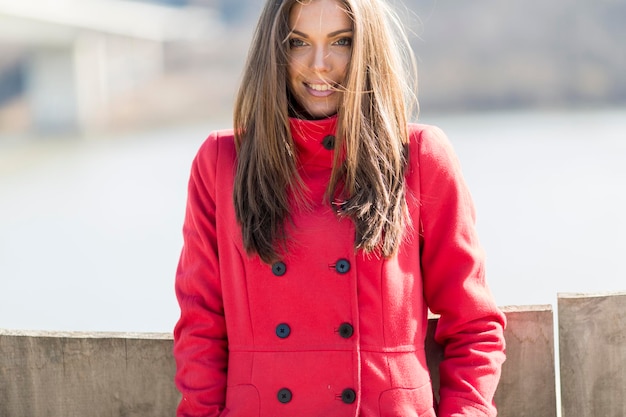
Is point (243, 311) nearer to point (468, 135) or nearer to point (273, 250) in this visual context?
point (273, 250)

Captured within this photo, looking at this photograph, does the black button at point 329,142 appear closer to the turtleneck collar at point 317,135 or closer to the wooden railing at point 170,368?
the turtleneck collar at point 317,135

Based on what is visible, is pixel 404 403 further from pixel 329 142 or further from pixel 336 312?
pixel 329 142

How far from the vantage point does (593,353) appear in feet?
6.18

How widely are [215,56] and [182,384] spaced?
2380cm

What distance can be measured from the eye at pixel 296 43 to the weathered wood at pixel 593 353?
64 cm

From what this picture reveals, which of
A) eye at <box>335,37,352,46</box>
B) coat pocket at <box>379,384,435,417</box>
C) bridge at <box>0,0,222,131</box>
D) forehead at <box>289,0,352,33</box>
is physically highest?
bridge at <box>0,0,222,131</box>

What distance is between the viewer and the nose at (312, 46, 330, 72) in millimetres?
1827

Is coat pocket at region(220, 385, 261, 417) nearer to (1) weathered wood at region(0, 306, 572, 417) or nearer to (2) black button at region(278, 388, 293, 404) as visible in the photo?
(2) black button at region(278, 388, 293, 404)

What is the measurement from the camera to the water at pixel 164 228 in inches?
185

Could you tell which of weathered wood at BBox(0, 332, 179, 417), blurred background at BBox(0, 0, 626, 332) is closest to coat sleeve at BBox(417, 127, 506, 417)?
blurred background at BBox(0, 0, 626, 332)

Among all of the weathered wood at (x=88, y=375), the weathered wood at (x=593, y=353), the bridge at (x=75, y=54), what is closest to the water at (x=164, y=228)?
the weathered wood at (x=593, y=353)

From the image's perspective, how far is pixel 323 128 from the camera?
1.87 m

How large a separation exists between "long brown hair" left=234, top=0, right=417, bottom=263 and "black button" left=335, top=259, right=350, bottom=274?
38 mm

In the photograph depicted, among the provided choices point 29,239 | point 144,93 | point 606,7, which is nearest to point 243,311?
point 29,239
